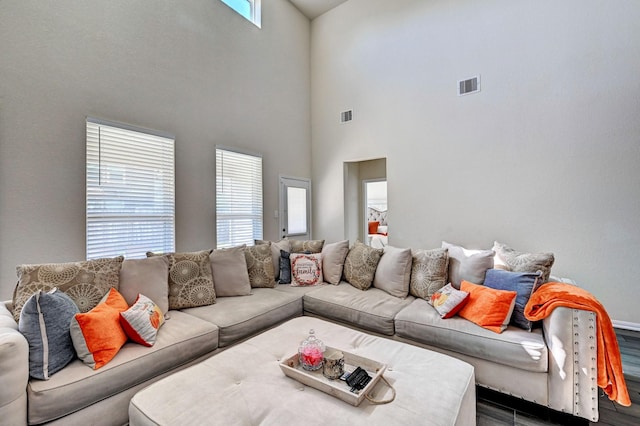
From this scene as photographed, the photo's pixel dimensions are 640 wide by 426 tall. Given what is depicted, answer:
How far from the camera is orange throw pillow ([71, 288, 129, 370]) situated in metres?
1.56

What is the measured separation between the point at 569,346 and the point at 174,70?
463 centimetres

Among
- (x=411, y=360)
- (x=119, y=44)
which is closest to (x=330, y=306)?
(x=411, y=360)

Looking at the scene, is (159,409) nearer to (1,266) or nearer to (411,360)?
(411,360)

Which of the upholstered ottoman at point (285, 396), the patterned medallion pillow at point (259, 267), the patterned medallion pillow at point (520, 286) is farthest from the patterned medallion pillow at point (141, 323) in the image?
the patterned medallion pillow at point (520, 286)

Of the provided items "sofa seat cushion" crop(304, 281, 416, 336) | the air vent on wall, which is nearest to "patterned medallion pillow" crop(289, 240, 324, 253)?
"sofa seat cushion" crop(304, 281, 416, 336)

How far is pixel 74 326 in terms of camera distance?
1579 millimetres

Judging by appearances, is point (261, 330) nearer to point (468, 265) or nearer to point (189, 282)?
point (189, 282)

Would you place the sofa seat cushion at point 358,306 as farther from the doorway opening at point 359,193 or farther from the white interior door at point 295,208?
the doorway opening at point 359,193

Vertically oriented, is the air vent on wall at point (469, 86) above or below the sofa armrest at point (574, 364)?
above

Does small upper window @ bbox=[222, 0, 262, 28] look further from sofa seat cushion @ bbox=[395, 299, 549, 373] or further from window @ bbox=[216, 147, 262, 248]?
Result: sofa seat cushion @ bbox=[395, 299, 549, 373]

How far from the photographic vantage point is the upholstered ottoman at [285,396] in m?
1.14

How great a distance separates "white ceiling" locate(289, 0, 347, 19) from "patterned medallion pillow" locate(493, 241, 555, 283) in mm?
5362

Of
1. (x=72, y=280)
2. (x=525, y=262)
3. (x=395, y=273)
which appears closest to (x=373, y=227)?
(x=395, y=273)

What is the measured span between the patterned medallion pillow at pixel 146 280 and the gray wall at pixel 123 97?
47.1 inches
